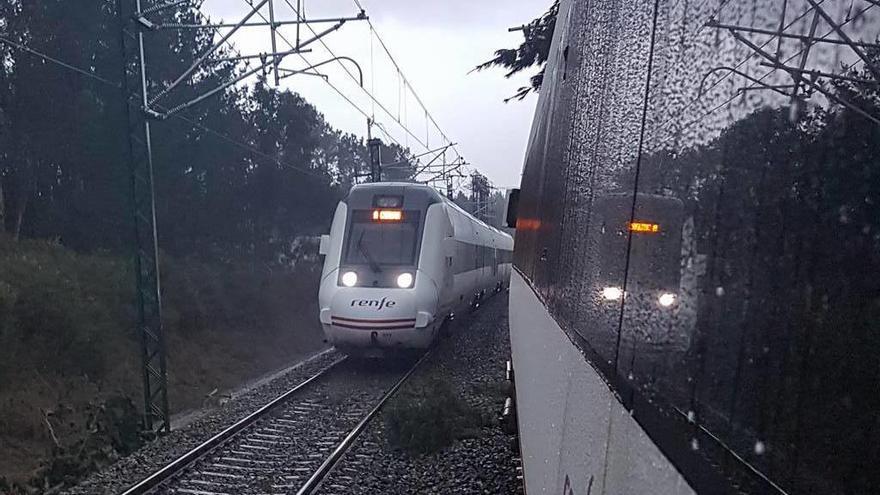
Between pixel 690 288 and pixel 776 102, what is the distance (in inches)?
14.7

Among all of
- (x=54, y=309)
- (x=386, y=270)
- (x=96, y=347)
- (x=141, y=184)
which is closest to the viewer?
(x=141, y=184)

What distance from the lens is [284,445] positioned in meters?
8.60

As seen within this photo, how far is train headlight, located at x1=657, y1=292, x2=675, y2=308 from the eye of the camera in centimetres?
127

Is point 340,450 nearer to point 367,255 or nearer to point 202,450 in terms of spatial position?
point 202,450

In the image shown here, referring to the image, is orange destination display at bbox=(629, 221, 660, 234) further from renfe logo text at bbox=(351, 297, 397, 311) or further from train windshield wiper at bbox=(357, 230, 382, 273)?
train windshield wiper at bbox=(357, 230, 382, 273)

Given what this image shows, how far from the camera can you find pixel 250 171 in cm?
3195

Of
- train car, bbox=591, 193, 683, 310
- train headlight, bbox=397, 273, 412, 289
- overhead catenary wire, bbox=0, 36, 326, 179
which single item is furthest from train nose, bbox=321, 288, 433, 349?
train car, bbox=591, 193, 683, 310

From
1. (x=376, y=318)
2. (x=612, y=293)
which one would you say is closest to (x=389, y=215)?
(x=376, y=318)

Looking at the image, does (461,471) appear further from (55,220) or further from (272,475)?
(55,220)

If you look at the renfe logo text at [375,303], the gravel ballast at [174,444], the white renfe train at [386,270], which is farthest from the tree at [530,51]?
the gravel ballast at [174,444]

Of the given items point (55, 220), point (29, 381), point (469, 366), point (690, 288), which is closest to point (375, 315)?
point (469, 366)

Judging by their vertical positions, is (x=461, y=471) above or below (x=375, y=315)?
below

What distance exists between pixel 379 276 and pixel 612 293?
10.6m

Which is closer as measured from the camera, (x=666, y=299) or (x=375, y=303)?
(x=666, y=299)
